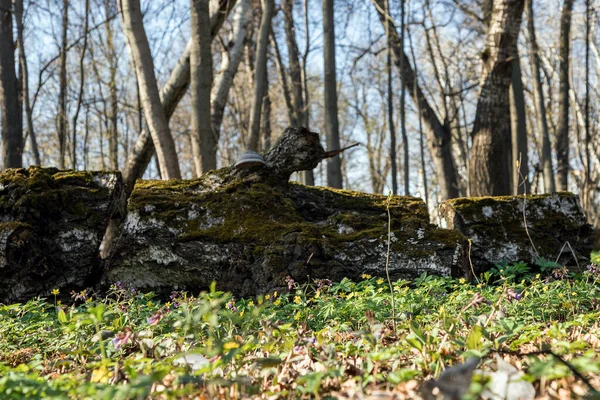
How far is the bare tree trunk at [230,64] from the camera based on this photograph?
833 cm

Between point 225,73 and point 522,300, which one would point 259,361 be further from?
point 225,73

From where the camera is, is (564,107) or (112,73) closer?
(564,107)

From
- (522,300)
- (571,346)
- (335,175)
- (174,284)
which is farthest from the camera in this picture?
(335,175)

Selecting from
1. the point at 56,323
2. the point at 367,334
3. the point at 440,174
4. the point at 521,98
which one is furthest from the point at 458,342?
the point at 521,98

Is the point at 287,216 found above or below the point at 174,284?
above

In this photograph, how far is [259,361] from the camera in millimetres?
1993

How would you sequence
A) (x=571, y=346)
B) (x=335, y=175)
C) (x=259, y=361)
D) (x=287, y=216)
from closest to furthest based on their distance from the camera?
(x=571, y=346) → (x=259, y=361) → (x=287, y=216) → (x=335, y=175)

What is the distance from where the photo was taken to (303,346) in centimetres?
224

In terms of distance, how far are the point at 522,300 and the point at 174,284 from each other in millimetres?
2934

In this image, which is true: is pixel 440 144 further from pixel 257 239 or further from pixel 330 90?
pixel 257 239

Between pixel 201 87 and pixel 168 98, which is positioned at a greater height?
pixel 168 98

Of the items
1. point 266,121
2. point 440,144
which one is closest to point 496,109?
point 440,144

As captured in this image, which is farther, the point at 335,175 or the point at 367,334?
the point at 335,175

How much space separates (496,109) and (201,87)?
17.5ft
